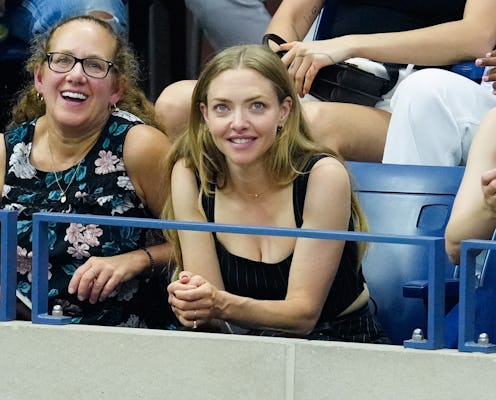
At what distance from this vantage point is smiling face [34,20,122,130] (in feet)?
12.6

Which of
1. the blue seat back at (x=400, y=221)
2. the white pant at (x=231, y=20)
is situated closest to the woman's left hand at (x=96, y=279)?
the blue seat back at (x=400, y=221)

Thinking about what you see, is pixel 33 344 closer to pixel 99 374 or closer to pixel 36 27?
pixel 99 374

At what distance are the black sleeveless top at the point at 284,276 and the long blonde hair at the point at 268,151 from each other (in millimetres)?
37

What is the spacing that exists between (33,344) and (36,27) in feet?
5.79

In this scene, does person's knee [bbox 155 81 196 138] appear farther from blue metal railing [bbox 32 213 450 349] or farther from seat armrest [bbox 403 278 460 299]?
seat armrest [bbox 403 278 460 299]

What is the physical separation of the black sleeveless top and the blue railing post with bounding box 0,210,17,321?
54cm

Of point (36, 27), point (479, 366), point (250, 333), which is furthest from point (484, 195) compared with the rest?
point (36, 27)

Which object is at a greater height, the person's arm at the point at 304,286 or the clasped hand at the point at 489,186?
the clasped hand at the point at 489,186

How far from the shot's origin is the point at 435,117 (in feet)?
12.9

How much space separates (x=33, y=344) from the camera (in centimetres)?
328

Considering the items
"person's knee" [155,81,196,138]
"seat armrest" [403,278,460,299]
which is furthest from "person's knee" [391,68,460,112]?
"seat armrest" [403,278,460,299]

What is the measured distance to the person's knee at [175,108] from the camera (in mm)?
4293

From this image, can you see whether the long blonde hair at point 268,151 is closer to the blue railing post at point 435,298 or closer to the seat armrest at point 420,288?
the seat armrest at point 420,288

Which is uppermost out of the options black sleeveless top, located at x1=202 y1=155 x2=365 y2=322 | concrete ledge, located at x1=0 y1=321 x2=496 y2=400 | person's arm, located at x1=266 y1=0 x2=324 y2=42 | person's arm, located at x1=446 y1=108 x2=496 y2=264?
person's arm, located at x1=266 y1=0 x2=324 y2=42
